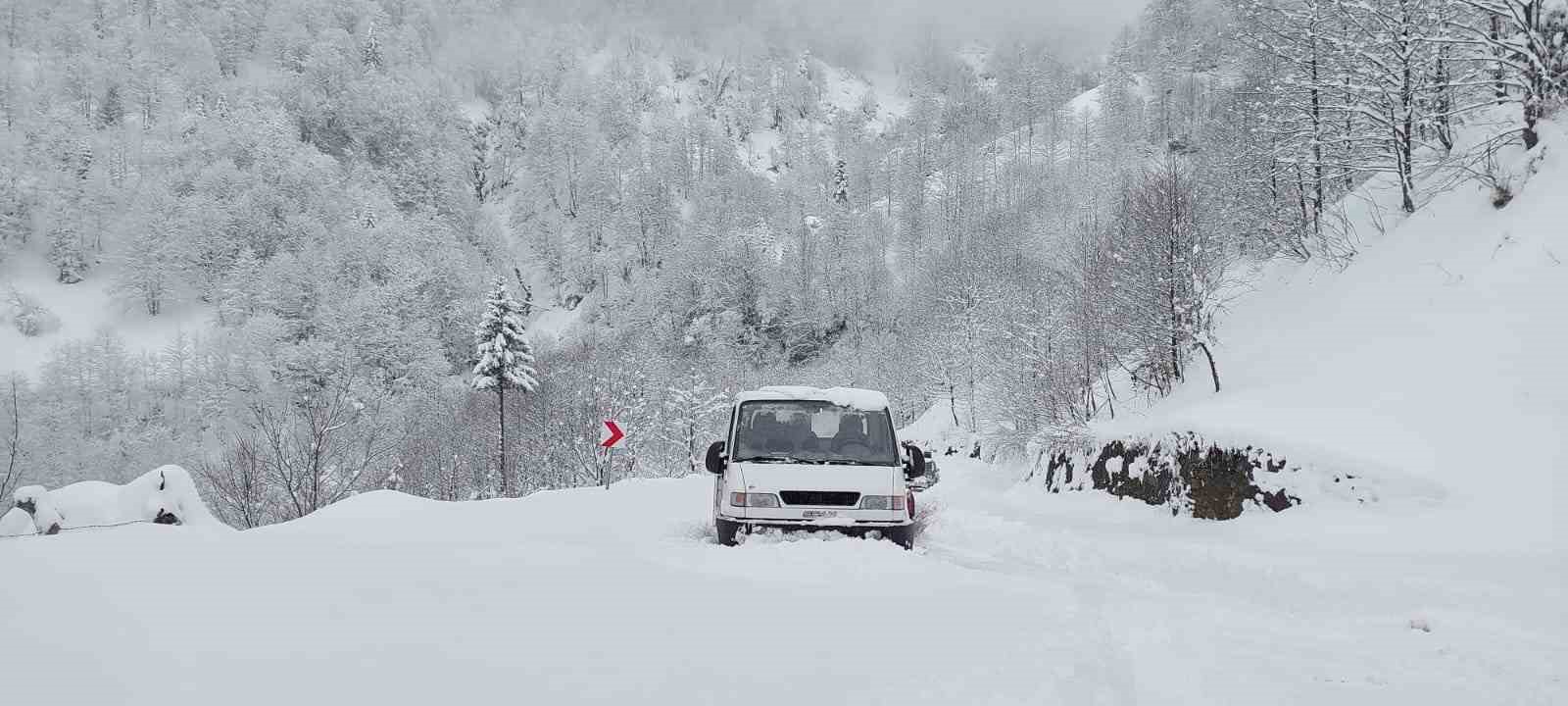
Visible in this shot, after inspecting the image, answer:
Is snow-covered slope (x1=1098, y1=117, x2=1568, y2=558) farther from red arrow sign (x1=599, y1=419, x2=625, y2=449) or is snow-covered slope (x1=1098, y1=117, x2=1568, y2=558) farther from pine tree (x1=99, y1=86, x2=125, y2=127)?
pine tree (x1=99, y1=86, x2=125, y2=127)

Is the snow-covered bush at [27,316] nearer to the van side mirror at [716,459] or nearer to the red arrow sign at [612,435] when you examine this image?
the red arrow sign at [612,435]

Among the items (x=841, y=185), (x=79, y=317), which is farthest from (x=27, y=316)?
(x=841, y=185)

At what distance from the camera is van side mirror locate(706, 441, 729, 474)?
8672 millimetres

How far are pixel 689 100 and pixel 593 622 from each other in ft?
560

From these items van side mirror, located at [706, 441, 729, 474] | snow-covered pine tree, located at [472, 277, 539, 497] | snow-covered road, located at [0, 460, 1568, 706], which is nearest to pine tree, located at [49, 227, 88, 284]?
snow-covered pine tree, located at [472, 277, 539, 497]

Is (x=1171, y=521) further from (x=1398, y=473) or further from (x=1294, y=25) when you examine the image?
(x=1294, y=25)

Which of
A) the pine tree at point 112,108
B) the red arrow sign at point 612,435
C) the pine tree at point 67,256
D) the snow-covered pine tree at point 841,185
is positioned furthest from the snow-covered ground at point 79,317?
the snow-covered pine tree at point 841,185

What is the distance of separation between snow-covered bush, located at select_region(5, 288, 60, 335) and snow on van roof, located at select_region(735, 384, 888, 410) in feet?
318

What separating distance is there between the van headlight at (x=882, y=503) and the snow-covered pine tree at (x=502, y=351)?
108ft

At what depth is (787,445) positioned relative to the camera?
871cm

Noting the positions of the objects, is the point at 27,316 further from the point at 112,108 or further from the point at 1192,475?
the point at 1192,475

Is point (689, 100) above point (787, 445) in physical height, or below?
above

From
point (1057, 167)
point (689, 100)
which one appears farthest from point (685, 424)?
point (689, 100)

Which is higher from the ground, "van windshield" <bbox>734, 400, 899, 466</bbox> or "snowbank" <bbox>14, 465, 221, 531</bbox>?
"van windshield" <bbox>734, 400, 899, 466</bbox>
